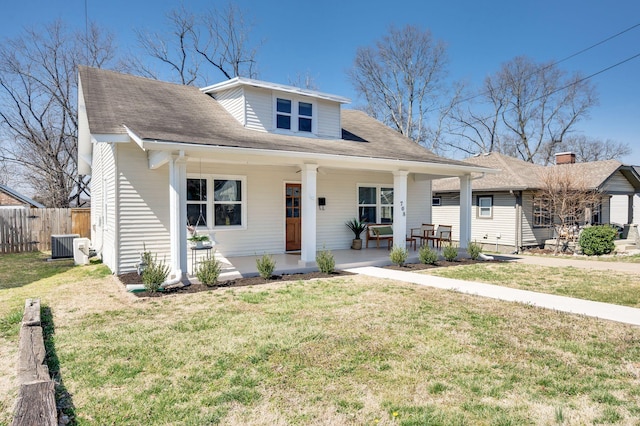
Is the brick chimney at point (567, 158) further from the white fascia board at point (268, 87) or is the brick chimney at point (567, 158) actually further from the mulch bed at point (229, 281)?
the mulch bed at point (229, 281)

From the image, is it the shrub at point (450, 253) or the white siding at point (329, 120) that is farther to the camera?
the white siding at point (329, 120)

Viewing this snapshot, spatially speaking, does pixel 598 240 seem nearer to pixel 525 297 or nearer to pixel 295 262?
pixel 525 297

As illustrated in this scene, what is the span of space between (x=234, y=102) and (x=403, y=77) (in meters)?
20.2

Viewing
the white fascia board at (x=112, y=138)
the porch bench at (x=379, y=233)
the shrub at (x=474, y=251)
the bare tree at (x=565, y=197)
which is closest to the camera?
the white fascia board at (x=112, y=138)

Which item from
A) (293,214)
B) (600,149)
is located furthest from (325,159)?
(600,149)

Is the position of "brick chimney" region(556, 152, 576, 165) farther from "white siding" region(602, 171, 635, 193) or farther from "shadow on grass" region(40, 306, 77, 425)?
"shadow on grass" region(40, 306, 77, 425)

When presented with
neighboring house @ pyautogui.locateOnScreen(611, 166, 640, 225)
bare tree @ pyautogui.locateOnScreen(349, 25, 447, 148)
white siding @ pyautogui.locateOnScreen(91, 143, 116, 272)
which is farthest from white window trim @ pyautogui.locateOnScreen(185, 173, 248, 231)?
neighboring house @ pyautogui.locateOnScreen(611, 166, 640, 225)

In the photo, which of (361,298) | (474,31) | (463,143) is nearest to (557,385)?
(361,298)

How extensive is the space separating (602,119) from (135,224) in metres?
35.5

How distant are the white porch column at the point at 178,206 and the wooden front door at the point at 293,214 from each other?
4188 mm

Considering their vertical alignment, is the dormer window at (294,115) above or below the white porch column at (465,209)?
above

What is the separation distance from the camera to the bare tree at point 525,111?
30875mm

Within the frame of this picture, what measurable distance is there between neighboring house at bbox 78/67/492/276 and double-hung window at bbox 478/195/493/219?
15.8ft

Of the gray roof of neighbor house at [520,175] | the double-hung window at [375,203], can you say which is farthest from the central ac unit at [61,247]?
the gray roof of neighbor house at [520,175]
